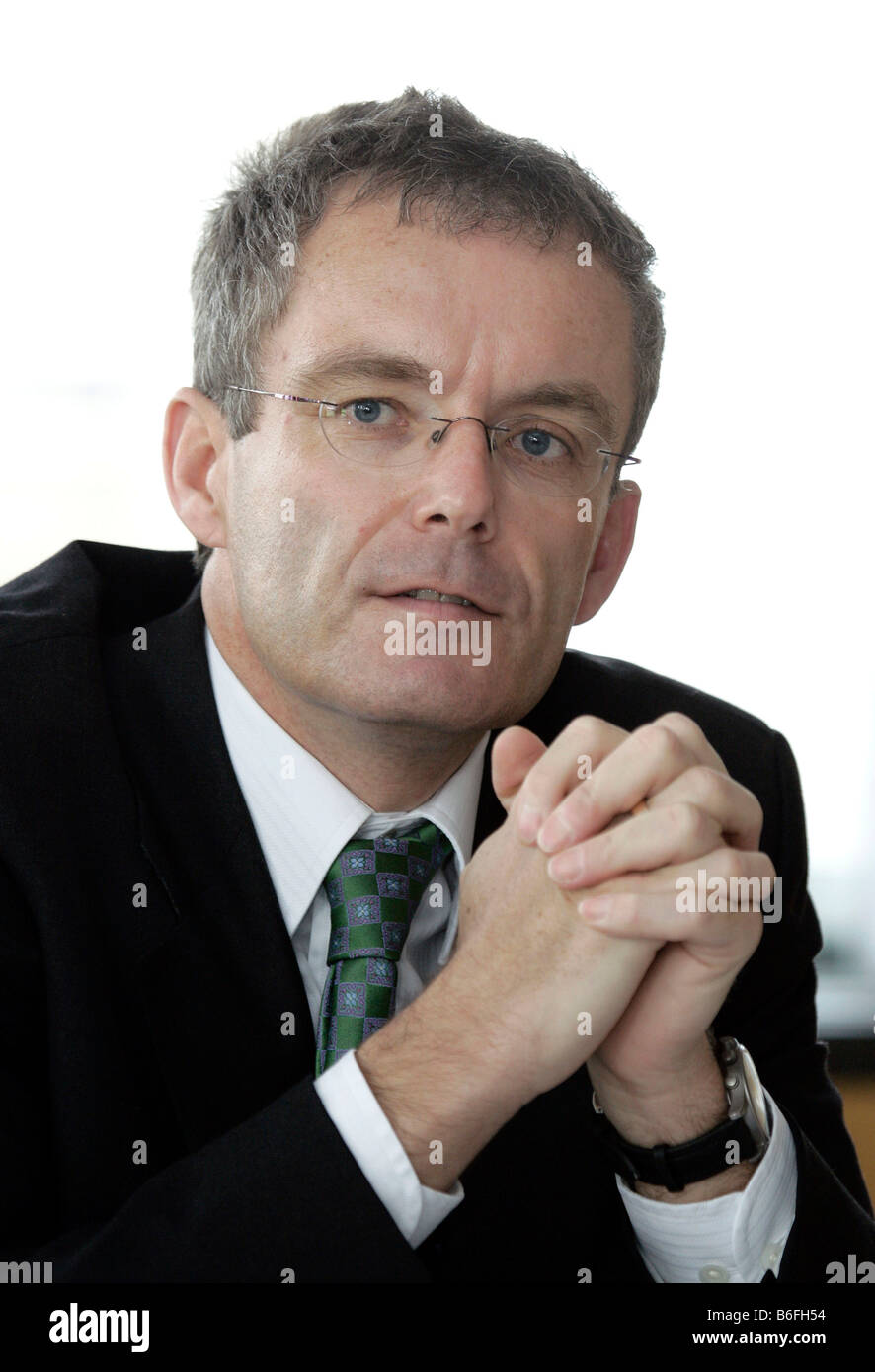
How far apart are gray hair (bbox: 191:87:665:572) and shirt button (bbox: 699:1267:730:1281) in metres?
1.01

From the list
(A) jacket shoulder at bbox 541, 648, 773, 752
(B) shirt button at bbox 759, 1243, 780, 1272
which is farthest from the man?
(A) jacket shoulder at bbox 541, 648, 773, 752

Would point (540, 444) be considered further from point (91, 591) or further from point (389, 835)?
point (91, 591)

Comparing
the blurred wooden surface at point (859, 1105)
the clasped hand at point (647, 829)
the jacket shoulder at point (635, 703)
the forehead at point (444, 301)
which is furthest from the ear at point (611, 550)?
the blurred wooden surface at point (859, 1105)

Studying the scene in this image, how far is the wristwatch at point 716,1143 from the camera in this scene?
147 cm

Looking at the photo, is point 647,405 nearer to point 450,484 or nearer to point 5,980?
point 450,484

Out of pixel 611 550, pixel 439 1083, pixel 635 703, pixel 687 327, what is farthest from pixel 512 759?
pixel 687 327

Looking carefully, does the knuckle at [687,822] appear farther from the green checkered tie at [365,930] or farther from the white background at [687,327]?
the white background at [687,327]

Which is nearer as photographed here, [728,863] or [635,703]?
[728,863]

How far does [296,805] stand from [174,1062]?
1.18 ft

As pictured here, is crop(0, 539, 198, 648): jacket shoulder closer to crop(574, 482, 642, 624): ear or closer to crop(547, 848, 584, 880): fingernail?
crop(574, 482, 642, 624): ear

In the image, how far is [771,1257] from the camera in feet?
4.92

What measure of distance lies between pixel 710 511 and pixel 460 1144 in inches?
96.0

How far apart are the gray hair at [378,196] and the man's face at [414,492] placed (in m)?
0.03

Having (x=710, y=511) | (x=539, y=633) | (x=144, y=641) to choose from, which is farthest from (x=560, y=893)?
(x=710, y=511)
